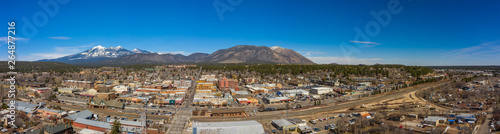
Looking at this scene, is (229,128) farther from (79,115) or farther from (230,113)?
(79,115)

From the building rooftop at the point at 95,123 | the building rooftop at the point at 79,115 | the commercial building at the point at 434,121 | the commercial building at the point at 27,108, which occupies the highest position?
the commercial building at the point at 27,108

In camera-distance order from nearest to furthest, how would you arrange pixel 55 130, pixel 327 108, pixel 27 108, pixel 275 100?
pixel 55 130, pixel 27 108, pixel 327 108, pixel 275 100

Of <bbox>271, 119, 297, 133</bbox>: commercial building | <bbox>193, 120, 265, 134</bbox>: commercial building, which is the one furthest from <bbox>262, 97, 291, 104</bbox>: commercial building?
<bbox>193, 120, 265, 134</bbox>: commercial building

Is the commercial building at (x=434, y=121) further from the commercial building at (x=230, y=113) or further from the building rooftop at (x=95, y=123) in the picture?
the building rooftop at (x=95, y=123)

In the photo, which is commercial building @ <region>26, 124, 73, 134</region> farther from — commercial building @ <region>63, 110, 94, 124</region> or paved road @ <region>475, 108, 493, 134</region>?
paved road @ <region>475, 108, 493, 134</region>

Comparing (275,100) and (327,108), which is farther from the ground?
(275,100)

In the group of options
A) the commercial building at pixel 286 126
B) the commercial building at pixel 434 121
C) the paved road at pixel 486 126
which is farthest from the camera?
the commercial building at pixel 434 121

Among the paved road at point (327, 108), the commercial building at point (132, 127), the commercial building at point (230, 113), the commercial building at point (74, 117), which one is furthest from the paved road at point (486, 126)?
the commercial building at point (74, 117)

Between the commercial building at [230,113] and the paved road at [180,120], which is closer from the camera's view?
the paved road at [180,120]

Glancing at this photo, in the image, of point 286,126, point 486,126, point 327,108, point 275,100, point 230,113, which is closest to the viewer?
point 286,126

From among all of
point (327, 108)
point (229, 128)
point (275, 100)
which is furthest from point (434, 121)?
point (229, 128)

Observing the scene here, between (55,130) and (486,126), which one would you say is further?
(486,126)
